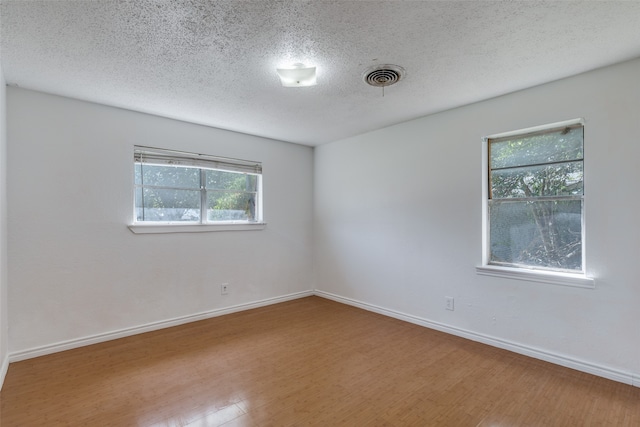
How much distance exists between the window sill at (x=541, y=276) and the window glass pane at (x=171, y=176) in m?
3.37

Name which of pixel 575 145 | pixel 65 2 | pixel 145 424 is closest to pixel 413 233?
pixel 575 145

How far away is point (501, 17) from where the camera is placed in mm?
1764

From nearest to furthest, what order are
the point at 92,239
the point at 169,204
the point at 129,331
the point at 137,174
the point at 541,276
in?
the point at 541,276 → the point at 92,239 → the point at 129,331 → the point at 137,174 → the point at 169,204

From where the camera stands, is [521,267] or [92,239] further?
[92,239]

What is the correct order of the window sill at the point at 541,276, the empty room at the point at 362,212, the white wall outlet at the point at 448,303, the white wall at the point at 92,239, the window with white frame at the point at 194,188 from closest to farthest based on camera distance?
the empty room at the point at 362,212, the window sill at the point at 541,276, the white wall at the point at 92,239, the white wall outlet at the point at 448,303, the window with white frame at the point at 194,188

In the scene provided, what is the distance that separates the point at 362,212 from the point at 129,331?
10.0 ft

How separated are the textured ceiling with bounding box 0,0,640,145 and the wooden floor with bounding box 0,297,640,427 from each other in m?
2.40

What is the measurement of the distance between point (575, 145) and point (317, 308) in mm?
3330

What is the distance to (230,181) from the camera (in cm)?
407

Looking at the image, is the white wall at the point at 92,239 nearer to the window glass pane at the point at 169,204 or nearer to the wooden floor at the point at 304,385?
the window glass pane at the point at 169,204

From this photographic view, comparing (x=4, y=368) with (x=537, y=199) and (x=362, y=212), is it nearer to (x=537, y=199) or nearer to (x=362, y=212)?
(x=362, y=212)

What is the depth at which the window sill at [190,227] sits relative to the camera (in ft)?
10.8

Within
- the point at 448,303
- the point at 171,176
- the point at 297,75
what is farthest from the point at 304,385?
the point at 171,176

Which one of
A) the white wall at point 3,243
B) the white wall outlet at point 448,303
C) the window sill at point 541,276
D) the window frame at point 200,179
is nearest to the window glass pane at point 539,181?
→ the window sill at point 541,276
